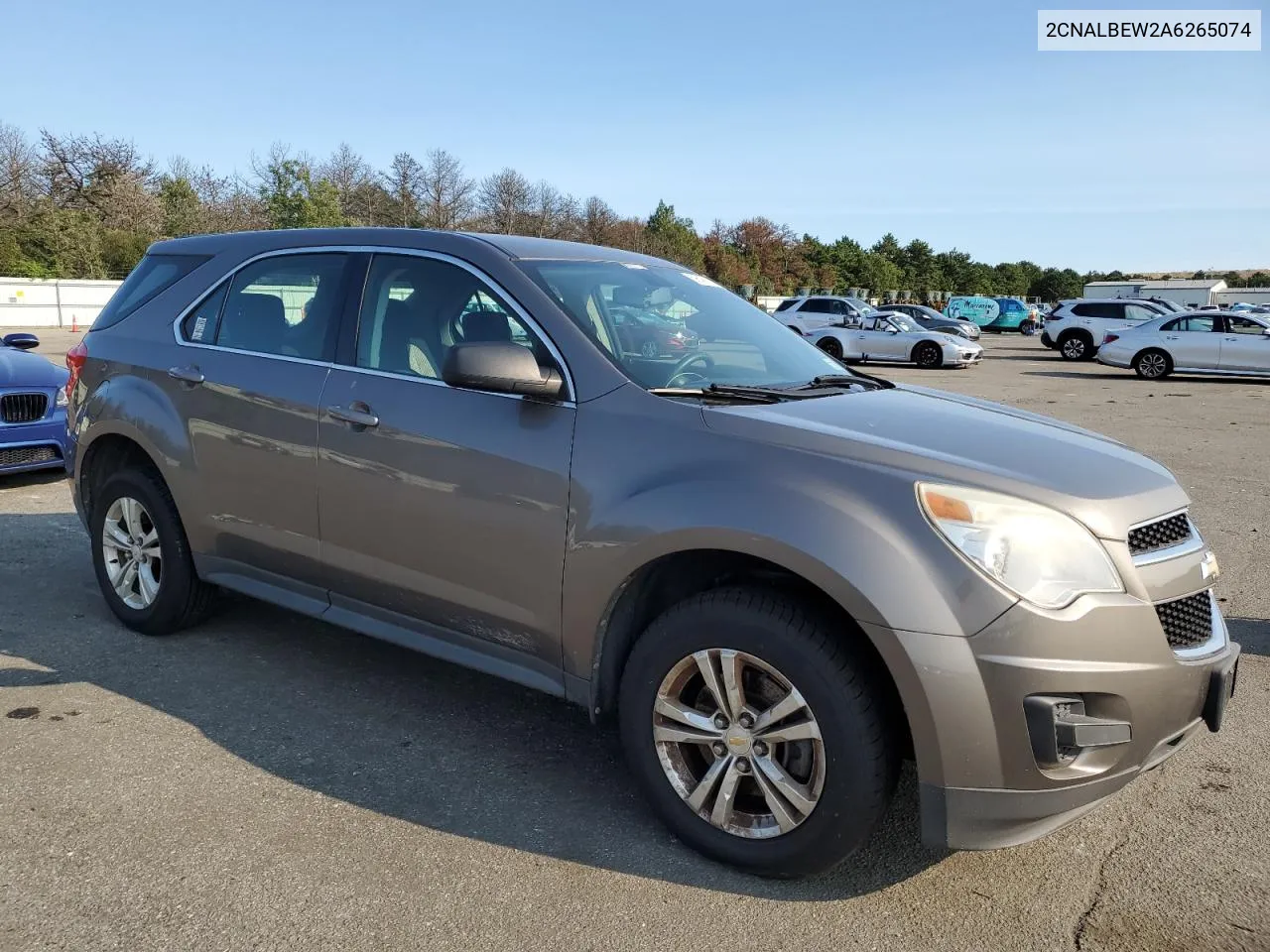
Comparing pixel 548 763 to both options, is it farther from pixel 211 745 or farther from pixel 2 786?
pixel 2 786

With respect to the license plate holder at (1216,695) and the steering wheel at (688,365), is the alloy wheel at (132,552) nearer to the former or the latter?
the steering wheel at (688,365)

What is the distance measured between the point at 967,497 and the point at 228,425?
299 centimetres

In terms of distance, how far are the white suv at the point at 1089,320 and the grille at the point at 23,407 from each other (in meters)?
28.4

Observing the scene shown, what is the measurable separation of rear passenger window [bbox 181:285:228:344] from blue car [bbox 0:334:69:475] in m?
3.99

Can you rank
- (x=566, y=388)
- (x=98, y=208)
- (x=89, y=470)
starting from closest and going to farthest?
(x=566, y=388) < (x=89, y=470) < (x=98, y=208)

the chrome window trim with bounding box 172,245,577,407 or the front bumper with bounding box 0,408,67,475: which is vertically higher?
the chrome window trim with bounding box 172,245,577,407

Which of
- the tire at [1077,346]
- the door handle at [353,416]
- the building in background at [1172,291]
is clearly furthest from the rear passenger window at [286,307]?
the building in background at [1172,291]

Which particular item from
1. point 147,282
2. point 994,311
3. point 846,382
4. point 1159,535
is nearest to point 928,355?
point 846,382

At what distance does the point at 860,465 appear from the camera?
275 centimetres

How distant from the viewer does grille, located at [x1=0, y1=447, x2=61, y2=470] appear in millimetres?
7848

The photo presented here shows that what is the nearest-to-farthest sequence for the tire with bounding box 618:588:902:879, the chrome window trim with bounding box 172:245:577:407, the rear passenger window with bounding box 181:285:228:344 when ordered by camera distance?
the tire with bounding box 618:588:902:879 < the chrome window trim with bounding box 172:245:577:407 < the rear passenger window with bounding box 181:285:228:344

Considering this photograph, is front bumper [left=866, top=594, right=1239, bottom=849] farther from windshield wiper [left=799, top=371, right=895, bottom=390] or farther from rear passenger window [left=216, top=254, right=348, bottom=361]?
rear passenger window [left=216, top=254, right=348, bottom=361]

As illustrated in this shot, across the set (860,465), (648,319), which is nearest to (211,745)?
(648,319)

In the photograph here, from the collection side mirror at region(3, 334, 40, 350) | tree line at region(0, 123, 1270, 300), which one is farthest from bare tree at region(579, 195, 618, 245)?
side mirror at region(3, 334, 40, 350)
